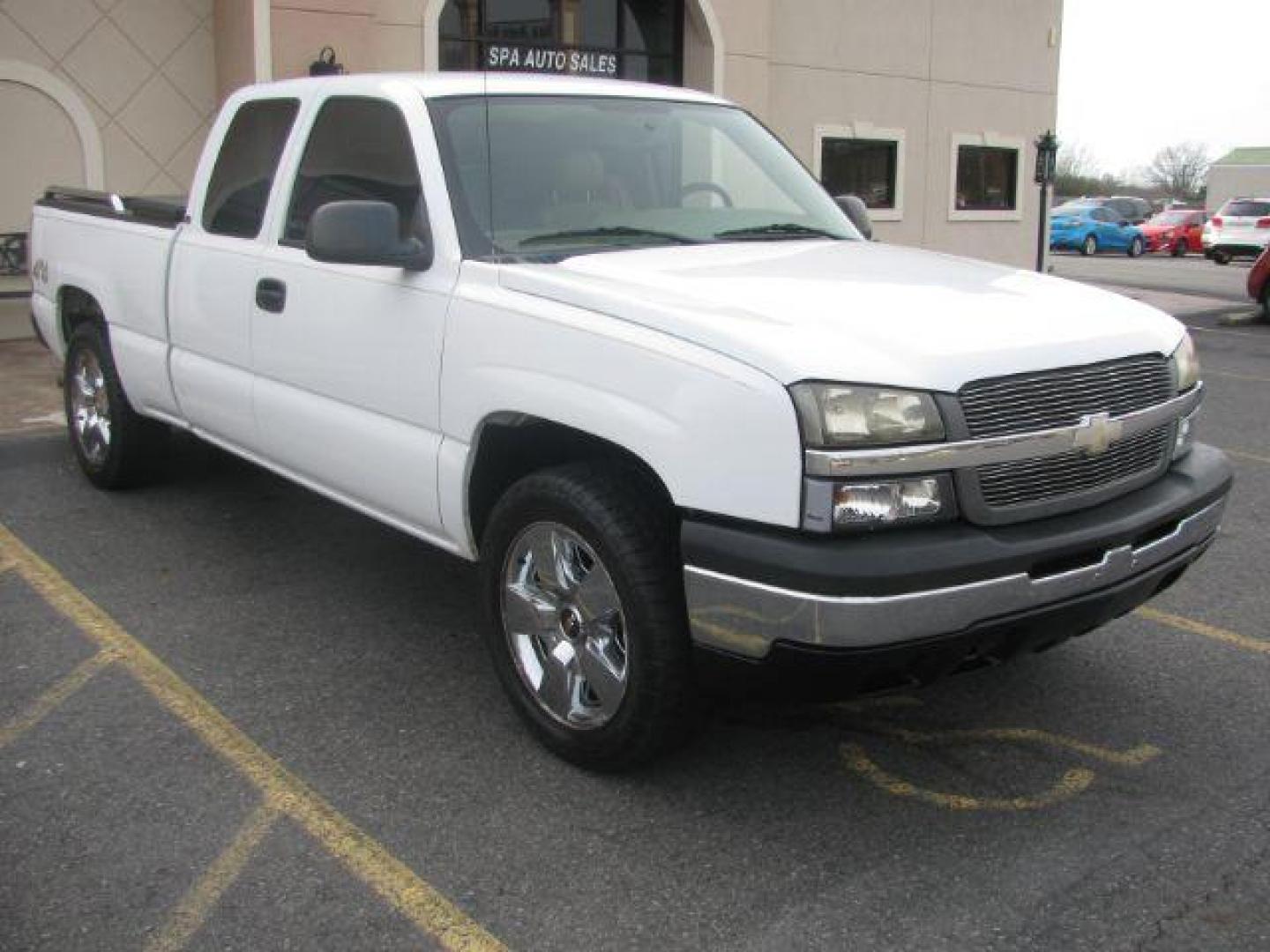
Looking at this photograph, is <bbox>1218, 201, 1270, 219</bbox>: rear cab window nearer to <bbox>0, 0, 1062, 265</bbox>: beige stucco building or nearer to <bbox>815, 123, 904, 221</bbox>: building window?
<bbox>0, 0, 1062, 265</bbox>: beige stucco building

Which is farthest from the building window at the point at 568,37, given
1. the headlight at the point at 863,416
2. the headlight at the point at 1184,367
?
the headlight at the point at 863,416

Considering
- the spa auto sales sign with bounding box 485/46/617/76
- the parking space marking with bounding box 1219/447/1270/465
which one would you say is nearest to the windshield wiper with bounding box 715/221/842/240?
the parking space marking with bounding box 1219/447/1270/465

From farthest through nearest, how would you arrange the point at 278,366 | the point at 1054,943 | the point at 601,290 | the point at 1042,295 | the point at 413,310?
the point at 278,366 < the point at 413,310 < the point at 1042,295 < the point at 601,290 < the point at 1054,943

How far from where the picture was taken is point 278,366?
4.76 meters

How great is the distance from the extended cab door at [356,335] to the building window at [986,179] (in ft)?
53.3

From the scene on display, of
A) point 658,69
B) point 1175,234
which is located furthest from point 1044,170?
point 1175,234

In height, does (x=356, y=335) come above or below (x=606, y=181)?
below

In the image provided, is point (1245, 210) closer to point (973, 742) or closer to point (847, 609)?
point (973, 742)

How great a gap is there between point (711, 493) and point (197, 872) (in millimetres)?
1551

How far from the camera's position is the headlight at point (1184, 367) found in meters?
3.79

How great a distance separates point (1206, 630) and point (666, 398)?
275 centimetres

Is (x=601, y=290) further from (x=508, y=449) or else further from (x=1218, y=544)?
(x=1218, y=544)

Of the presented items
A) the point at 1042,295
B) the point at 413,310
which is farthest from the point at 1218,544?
the point at 413,310

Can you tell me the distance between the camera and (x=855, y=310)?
3.36 meters
